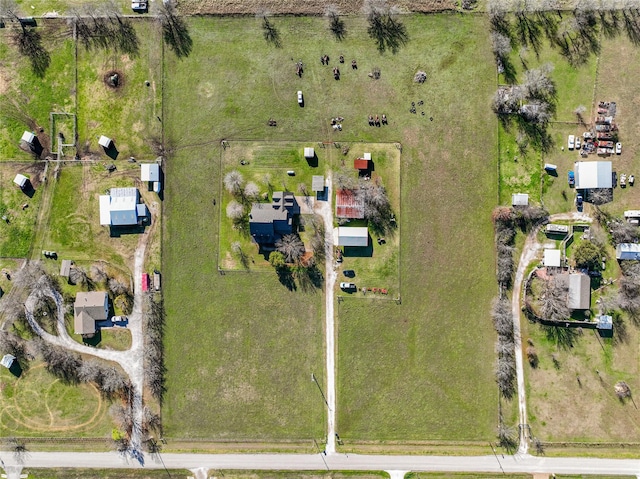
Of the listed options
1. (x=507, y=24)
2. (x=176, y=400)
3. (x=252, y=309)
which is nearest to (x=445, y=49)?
(x=507, y=24)

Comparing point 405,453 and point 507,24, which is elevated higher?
point 507,24

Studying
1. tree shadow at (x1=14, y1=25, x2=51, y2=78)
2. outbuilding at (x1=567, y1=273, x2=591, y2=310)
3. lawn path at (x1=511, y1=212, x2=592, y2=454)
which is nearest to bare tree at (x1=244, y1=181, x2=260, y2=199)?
tree shadow at (x1=14, y1=25, x2=51, y2=78)

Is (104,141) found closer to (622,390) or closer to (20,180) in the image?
(20,180)

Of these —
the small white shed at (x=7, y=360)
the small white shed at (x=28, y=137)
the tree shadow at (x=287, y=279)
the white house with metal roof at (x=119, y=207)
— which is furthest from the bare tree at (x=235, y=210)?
the small white shed at (x=7, y=360)

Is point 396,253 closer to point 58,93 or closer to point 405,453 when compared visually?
point 405,453

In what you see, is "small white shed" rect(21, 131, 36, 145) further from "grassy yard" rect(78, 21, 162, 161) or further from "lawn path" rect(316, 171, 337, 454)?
"lawn path" rect(316, 171, 337, 454)

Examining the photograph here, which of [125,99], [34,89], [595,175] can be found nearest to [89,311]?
[125,99]
